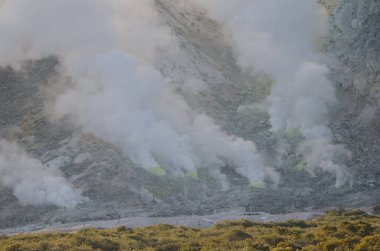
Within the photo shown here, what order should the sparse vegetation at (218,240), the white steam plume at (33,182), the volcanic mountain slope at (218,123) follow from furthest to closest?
the white steam plume at (33,182), the volcanic mountain slope at (218,123), the sparse vegetation at (218,240)

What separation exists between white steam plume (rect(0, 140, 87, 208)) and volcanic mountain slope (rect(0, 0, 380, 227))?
3.40 ft

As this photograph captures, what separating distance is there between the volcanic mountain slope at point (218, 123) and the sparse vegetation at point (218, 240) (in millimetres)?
30866

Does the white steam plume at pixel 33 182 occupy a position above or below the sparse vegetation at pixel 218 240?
above

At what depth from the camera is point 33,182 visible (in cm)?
8562

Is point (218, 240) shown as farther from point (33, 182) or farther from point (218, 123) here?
point (218, 123)

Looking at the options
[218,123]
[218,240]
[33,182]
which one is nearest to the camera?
[218,240]

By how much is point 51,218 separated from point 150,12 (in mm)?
55991

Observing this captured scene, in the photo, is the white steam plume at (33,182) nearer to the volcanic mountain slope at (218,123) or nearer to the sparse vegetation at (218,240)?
the volcanic mountain slope at (218,123)

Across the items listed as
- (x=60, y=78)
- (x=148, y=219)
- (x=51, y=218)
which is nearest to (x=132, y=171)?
(x=51, y=218)

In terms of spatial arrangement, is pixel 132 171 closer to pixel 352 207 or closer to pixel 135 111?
pixel 135 111

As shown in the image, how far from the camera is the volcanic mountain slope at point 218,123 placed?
8119 centimetres

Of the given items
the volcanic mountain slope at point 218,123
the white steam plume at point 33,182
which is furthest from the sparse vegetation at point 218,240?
the white steam plume at point 33,182

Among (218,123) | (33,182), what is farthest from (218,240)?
(218,123)

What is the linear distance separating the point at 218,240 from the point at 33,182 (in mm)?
48985
